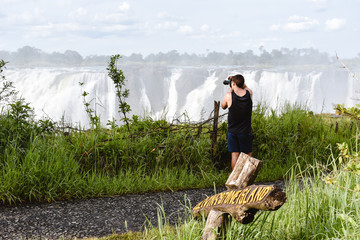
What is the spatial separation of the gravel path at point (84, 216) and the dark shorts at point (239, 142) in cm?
104

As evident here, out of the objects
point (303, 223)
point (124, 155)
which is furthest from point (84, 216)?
point (303, 223)

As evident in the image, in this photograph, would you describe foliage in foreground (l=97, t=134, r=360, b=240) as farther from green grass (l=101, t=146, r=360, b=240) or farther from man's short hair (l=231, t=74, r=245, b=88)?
man's short hair (l=231, t=74, r=245, b=88)

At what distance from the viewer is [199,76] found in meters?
22.7

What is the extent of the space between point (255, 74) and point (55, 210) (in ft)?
55.3

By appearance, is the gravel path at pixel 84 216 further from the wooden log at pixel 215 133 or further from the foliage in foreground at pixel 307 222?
the wooden log at pixel 215 133

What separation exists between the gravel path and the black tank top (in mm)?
1256

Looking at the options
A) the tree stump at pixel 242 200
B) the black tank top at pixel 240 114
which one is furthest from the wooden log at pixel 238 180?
the black tank top at pixel 240 114

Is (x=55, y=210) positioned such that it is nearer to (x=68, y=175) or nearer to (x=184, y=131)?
(x=68, y=175)

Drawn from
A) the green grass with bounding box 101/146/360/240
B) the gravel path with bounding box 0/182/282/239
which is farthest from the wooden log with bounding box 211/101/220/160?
the green grass with bounding box 101/146/360/240

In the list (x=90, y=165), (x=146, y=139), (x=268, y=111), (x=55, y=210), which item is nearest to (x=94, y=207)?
(x=55, y=210)

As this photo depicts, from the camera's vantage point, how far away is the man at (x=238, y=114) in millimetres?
6246

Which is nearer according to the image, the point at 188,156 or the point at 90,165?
the point at 90,165

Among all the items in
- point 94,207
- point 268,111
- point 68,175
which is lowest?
point 94,207

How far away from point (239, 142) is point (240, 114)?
1.52 ft
